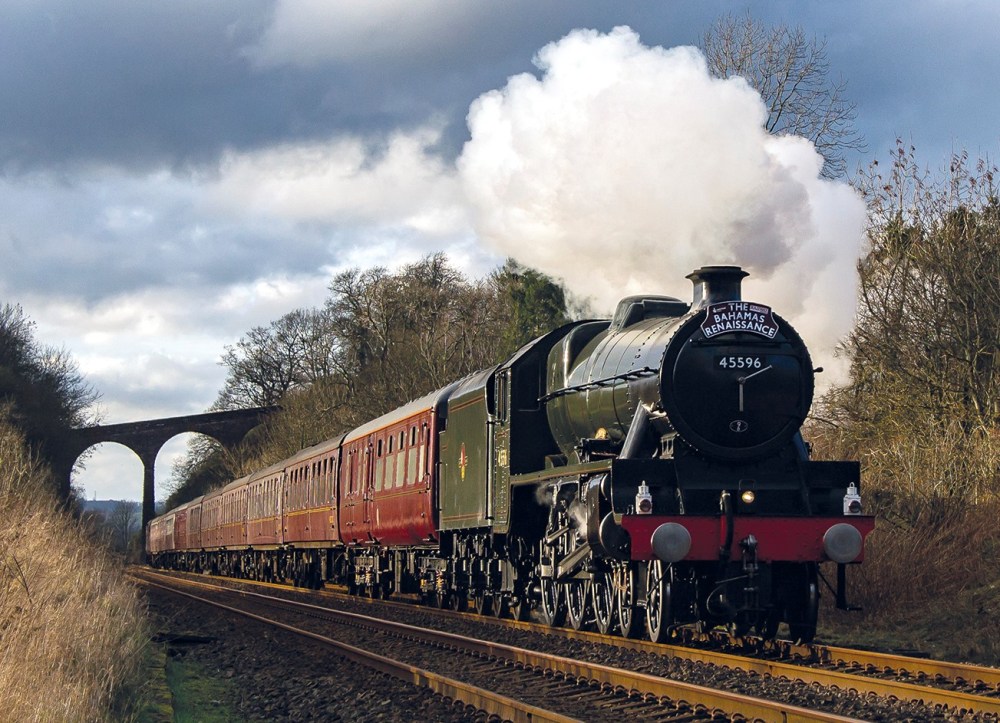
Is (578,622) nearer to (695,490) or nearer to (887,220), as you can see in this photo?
(695,490)

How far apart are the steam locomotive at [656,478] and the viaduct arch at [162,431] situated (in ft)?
172

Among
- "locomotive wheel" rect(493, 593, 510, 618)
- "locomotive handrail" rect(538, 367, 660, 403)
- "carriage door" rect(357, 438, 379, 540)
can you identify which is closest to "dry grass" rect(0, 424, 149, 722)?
"locomotive wheel" rect(493, 593, 510, 618)

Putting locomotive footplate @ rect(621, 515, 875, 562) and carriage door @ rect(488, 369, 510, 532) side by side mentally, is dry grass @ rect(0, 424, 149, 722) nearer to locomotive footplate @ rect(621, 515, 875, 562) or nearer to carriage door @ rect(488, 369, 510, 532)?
carriage door @ rect(488, 369, 510, 532)

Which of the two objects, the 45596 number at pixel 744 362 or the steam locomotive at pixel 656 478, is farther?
the 45596 number at pixel 744 362

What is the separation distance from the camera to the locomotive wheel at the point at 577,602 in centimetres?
Answer: 1233

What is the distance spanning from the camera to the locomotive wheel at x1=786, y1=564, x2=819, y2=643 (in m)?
10.5

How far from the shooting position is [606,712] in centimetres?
801

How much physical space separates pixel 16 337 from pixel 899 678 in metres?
47.4

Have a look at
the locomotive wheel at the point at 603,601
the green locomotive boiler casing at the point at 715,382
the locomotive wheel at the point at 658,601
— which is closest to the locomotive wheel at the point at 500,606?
the locomotive wheel at the point at 603,601

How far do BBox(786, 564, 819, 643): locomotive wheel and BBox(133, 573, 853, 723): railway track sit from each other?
2214mm

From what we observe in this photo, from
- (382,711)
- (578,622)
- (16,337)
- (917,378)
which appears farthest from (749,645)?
(16,337)

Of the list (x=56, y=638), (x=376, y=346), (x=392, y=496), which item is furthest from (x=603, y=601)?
(x=376, y=346)

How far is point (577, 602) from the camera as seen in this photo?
12.7 meters

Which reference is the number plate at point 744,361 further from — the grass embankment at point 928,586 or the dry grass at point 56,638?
the dry grass at point 56,638
